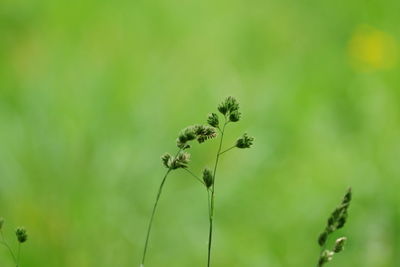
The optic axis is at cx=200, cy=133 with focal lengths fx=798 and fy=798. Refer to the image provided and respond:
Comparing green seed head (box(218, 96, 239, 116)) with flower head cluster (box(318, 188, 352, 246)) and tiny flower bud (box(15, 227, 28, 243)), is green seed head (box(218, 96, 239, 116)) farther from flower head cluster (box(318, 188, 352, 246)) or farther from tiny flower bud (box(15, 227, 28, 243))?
tiny flower bud (box(15, 227, 28, 243))

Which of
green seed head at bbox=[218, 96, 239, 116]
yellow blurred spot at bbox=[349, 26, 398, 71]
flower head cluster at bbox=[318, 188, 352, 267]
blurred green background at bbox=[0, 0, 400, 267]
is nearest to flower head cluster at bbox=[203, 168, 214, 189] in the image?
green seed head at bbox=[218, 96, 239, 116]

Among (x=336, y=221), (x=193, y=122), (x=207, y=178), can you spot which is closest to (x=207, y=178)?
(x=207, y=178)

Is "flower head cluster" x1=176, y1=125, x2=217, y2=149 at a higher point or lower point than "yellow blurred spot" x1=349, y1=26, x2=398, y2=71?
lower

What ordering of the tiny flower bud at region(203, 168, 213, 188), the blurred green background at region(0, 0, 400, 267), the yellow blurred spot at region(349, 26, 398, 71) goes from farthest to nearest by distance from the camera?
the yellow blurred spot at region(349, 26, 398, 71), the blurred green background at region(0, 0, 400, 267), the tiny flower bud at region(203, 168, 213, 188)

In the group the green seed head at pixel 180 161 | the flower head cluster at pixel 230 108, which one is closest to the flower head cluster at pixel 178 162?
the green seed head at pixel 180 161

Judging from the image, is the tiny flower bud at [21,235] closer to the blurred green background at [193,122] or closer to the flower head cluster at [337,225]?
the flower head cluster at [337,225]

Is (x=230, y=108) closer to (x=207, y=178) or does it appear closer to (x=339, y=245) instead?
(x=207, y=178)
